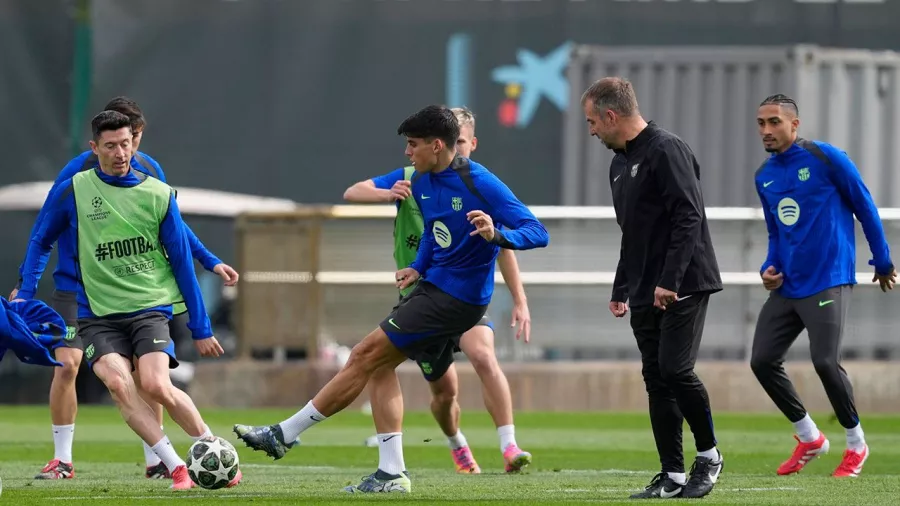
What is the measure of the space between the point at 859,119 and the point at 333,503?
11.7 m

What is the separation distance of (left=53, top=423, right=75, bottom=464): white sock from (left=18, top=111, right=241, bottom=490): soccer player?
4.41 ft

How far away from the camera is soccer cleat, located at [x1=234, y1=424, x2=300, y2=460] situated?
8.84m

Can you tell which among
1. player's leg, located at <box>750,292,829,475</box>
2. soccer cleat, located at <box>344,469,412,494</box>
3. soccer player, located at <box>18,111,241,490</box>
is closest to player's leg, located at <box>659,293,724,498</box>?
soccer cleat, located at <box>344,469,412,494</box>

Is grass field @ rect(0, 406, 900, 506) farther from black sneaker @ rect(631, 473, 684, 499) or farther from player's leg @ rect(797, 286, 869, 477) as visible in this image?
player's leg @ rect(797, 286, 869, 477)

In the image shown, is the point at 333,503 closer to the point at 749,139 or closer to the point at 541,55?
the point at 749,139

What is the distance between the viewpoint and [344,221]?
59.4 ft

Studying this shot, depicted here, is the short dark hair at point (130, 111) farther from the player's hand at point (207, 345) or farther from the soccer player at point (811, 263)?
the soccer player at point (811, 263)

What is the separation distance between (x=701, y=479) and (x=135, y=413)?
9.57 feet

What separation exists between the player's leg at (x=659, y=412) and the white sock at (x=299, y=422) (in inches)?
64.7

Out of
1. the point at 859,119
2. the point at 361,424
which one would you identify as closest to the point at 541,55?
the point at 859,119

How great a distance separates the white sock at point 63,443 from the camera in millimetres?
10695

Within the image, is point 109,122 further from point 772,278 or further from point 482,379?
point 772,278

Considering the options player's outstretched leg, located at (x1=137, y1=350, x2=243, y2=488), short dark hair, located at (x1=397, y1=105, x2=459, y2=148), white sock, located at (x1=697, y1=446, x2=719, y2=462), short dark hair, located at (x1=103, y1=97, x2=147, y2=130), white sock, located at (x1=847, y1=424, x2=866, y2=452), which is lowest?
white sock, located at (x1=847, y1=424, x2=866, y2=452)

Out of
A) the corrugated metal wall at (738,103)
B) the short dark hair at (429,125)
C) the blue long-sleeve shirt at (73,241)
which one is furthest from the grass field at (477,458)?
the corrugated metal wall at (738,103)
